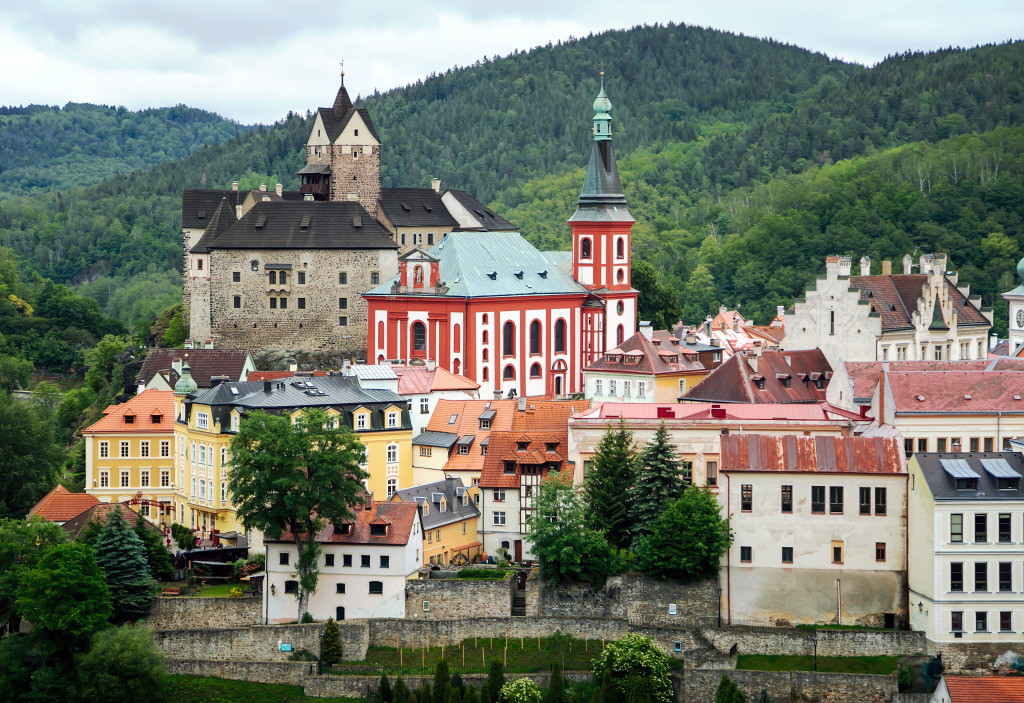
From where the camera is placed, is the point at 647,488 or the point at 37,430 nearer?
the point at 647,488

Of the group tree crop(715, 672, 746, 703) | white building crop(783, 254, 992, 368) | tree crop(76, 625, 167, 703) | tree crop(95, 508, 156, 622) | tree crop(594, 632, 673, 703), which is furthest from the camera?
white building crop(783, 254, 992, 368)

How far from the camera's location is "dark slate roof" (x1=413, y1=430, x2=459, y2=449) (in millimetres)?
80125

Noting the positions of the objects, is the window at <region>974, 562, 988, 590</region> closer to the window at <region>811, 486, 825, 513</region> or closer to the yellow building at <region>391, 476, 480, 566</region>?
the window at <region>811, 486, 825, 513</region>

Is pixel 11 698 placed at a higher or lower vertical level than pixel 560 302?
lower

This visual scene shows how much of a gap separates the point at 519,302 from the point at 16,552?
43074mm

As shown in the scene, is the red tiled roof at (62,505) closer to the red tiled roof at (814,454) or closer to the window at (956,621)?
the red tiled roof at (814,454)

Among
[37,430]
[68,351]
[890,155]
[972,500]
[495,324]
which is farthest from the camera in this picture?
[890,155]

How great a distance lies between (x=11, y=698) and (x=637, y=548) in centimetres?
2429

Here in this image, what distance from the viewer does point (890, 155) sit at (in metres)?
197

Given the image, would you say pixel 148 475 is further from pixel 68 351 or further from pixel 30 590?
pixel 68 351

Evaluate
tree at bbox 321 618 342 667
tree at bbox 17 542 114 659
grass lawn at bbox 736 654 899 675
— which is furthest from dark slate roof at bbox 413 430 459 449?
grass lawn at bbox 736 654 899 675

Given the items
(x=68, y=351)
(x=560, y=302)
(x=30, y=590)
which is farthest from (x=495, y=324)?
(x=68, y=351)

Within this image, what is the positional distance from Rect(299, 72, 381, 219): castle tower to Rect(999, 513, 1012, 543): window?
223 feet

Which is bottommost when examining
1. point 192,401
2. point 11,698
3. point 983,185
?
point 11,698
